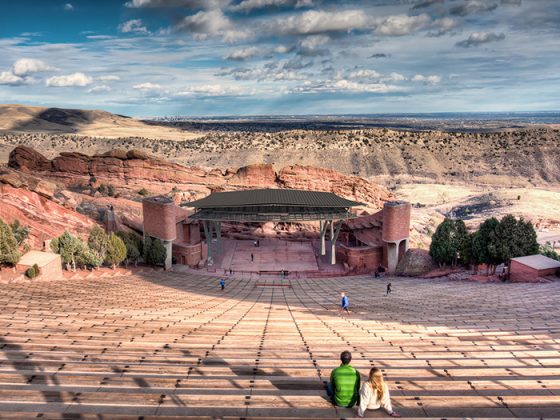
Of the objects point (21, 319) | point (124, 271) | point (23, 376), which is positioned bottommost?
point (124, 271)

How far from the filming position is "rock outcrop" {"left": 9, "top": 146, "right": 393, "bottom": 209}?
60.3 metres

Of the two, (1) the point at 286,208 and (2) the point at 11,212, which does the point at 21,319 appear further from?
(1) the point at 286,208

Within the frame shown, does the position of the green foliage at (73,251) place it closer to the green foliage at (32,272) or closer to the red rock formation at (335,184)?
the green foliage at (32,272)

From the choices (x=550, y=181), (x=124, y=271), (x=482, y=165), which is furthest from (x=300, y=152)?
(x=124, y=271)

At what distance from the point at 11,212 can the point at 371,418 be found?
116 ft

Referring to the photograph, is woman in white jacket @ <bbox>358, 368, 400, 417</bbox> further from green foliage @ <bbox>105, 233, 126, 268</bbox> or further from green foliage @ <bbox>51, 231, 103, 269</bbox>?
green foliage @ <bbox>105, 233, 126, 268</bbox>

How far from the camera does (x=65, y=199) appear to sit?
46.3m

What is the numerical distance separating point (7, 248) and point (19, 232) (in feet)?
16.2

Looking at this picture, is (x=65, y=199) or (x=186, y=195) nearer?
(x=65, y=199)

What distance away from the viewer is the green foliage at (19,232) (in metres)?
31.0

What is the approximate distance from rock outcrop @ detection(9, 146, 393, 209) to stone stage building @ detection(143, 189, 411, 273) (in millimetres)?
12049

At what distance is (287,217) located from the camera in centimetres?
4347

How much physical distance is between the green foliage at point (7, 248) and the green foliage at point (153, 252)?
41.8 feet

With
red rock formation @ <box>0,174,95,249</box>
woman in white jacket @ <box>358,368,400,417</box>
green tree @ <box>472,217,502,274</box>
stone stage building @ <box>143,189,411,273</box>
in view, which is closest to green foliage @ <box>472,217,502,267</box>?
green tree @ <box>472,217,502,274</box>
